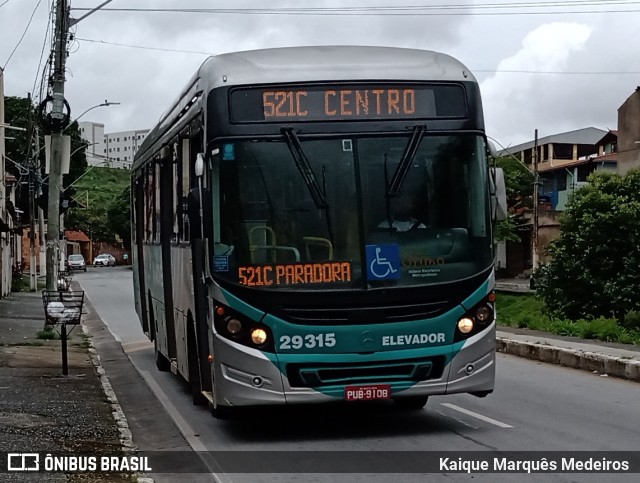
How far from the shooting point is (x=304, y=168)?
365 inches

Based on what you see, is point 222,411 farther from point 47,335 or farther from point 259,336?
point 47,335

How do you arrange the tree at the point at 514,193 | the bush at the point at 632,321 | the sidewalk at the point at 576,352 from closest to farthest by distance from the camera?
the sidewalk at the point at 576,352, the bush at the point at 632,321, the tree at the point at 514,193

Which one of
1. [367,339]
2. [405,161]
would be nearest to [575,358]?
[367,339]

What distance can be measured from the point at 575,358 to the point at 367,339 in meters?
8.03

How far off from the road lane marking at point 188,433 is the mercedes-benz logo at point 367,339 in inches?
66.2

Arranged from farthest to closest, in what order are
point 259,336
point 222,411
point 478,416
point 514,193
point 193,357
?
point 514,193 < point 193,357 < point 478,416 < point 222,411 < point 259,336

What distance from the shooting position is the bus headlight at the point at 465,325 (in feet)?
31.1

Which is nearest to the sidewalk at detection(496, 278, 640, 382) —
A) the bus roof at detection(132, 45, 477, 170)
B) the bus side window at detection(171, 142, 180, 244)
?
the bus roof at detection(132, 45, 477, 170)

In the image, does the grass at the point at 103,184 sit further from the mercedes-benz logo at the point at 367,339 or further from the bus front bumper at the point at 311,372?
the mercedes-benz logo at the point at 367,339

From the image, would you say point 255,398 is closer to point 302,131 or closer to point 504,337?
point 302,131

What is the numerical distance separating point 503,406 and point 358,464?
12.2 feet

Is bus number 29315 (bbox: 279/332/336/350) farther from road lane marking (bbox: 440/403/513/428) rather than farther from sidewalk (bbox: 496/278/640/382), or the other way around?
sidewalk (bbox: 496/278/640/382)

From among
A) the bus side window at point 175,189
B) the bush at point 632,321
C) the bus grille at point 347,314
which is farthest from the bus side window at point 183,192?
the bush at point 632,321

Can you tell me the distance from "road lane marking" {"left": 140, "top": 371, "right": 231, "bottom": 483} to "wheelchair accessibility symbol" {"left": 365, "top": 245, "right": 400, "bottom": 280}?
7.14 feet
